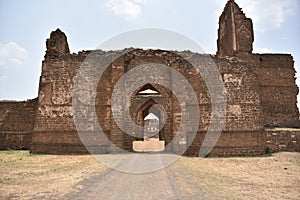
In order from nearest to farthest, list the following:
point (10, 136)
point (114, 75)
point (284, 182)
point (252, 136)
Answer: point (284, 182), point (252, 136), point (114, 75), point (10, 136)

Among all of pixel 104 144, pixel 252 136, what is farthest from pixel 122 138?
pixel 252 136

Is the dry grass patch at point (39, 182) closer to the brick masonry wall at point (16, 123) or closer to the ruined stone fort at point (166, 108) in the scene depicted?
the ruined stone fort at point (166, 108)

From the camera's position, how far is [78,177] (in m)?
6.77

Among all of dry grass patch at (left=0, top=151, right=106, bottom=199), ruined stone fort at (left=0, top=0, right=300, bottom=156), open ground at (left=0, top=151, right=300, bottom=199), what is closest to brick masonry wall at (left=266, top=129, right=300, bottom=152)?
ruined stone fort at (left=0, top=0, right=300, bottom=156)

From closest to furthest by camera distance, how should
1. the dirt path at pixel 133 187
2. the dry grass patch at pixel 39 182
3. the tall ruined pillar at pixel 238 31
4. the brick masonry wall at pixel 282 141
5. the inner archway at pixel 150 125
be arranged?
the dirt path at pixel 133 187 → the dry grass patch at pixel 39 182 → the brick masonry wall at pixel 282 141 → the tall ruined pillar at pixel 238 31 → the inner archway at pixel 150 125

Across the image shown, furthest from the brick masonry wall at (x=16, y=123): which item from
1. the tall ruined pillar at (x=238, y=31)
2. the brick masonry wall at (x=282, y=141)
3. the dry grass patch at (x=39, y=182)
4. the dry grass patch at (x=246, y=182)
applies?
the tall ruined pillar at (x=238, y=31)

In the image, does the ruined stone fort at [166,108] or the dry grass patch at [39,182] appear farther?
the ruined stone fort at [166,108]

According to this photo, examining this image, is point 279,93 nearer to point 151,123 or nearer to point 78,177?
point 78,177

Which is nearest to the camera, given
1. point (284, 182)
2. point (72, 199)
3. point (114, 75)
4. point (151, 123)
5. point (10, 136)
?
point (72, 199)

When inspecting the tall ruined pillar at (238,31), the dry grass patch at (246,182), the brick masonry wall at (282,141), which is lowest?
the dry grass patch at (246,182)

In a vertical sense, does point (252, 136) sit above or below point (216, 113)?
below

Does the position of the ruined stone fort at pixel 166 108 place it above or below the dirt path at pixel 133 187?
above

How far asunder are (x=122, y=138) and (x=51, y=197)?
27.9 feet

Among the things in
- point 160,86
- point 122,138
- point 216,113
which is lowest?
point 122,138
